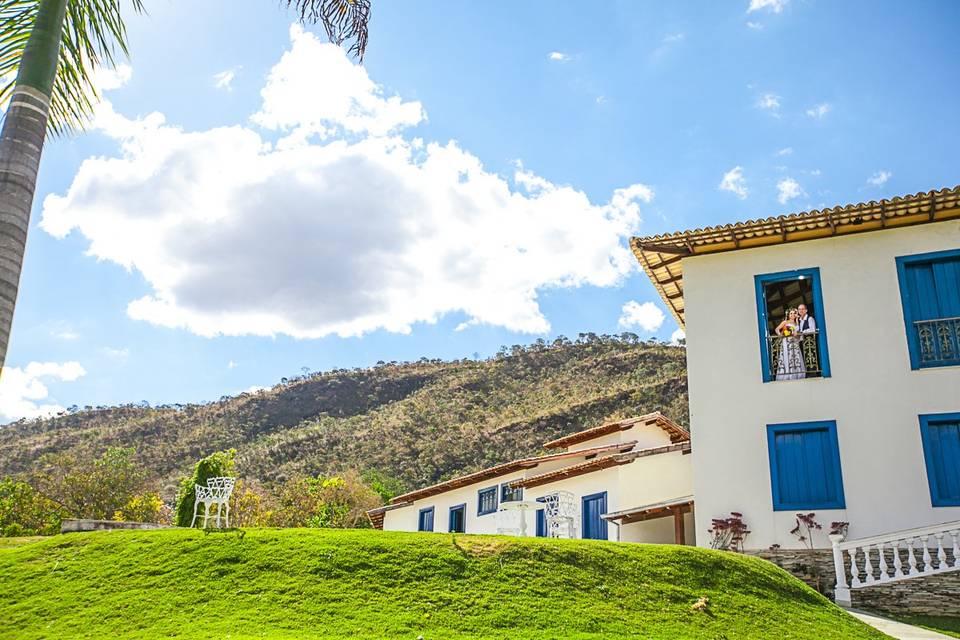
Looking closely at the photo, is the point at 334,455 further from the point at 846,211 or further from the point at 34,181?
the point at 34,181

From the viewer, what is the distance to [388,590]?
10039 mm

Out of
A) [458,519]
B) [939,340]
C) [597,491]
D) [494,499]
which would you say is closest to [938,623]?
[939,340]

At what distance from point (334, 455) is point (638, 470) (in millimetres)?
34111

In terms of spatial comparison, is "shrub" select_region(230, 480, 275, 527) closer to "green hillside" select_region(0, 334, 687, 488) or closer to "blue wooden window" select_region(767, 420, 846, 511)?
"green hillside" select_region(0, 334, 687, 488)

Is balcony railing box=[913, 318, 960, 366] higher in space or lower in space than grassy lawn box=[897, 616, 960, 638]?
higher

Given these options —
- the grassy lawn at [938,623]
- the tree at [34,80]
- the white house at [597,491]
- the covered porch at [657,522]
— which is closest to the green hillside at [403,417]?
the white house at [597,491]

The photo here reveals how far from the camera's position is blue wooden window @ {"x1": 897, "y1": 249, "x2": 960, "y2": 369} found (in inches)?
623

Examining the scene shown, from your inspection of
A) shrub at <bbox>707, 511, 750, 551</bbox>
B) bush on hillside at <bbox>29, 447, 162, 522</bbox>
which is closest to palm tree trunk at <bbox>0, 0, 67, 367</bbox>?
shrub at <bbox>707, 511, 750, 551</bbox>

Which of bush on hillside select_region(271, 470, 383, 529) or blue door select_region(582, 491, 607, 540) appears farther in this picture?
bush on hillside select_region(271, 470, 383, 529)

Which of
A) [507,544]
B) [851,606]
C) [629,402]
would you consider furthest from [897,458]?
[629,402]

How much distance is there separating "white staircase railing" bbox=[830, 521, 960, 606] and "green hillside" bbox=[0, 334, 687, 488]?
1070 inches

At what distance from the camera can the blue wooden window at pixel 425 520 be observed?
96.7 ft

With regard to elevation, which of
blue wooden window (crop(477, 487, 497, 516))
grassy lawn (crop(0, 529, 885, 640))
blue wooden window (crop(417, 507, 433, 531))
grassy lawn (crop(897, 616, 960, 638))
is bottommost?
grassy lawn (crop(897, 616, 960, 638))

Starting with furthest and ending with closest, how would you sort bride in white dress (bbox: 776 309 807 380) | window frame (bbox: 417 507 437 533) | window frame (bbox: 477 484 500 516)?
1. window frame (bbox: 417 507 437 533)
2. window frame (bbox: 477 484 500 516)
3. bride in white dress (bbox: 776 309 807 380)
